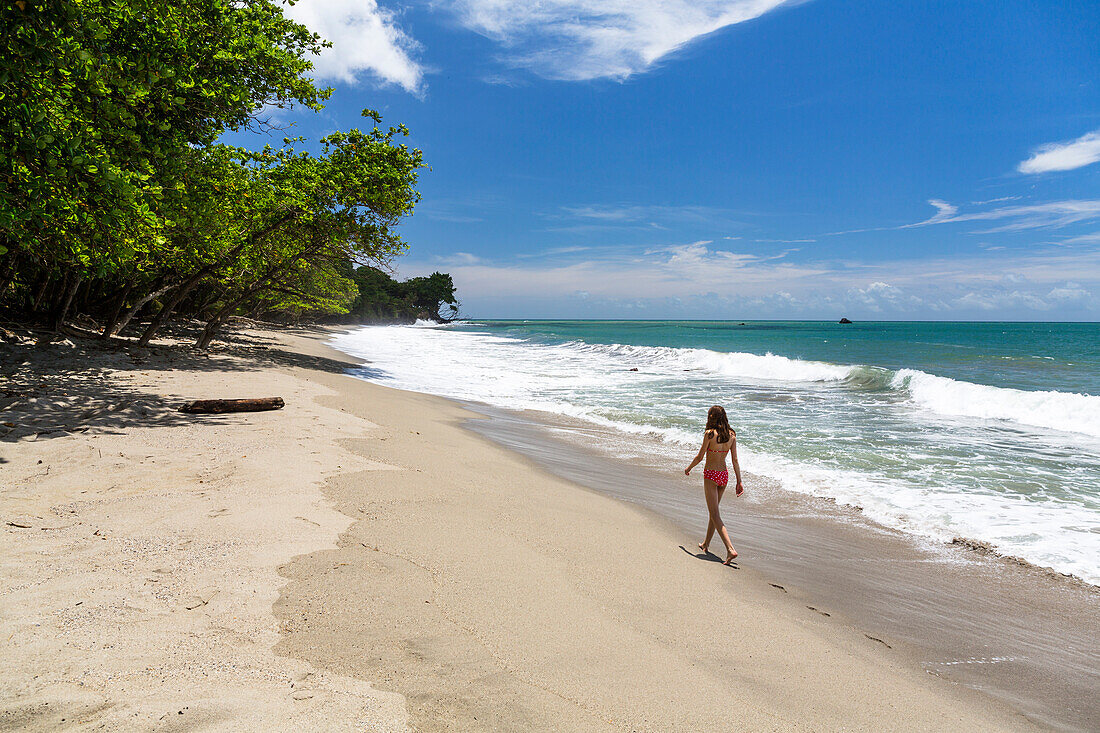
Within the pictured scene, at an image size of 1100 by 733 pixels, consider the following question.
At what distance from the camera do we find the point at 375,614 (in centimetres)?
329

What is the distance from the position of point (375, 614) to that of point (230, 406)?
747 cm

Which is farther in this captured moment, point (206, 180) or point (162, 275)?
point (162, 275)

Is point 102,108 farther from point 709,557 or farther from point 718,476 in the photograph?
point 709,557

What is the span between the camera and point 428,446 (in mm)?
8555

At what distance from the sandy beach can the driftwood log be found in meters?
2.05

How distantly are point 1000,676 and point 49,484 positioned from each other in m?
8.52

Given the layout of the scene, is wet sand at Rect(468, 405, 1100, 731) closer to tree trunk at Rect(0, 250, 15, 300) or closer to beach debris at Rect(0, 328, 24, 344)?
tree trunk at Rect(0, 250, 15, 300)

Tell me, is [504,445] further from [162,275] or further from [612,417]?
[162,275]

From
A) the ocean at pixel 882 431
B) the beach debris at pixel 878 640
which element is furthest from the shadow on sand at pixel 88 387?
the beach debris at pixel 878 640

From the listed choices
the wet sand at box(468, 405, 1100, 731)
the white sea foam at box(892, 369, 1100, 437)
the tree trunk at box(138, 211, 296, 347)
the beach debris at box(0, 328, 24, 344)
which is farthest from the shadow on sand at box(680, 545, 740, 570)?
the tree trunk at box(138, 211, 296, 347)

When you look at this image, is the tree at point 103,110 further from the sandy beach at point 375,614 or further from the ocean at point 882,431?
the ocean at point 882,431

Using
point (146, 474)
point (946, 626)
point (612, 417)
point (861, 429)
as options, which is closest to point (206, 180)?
point (146, 474)

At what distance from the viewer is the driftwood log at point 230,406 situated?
881cm

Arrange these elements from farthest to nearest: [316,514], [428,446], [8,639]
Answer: [428,446]
[316,514]
[8,639]
